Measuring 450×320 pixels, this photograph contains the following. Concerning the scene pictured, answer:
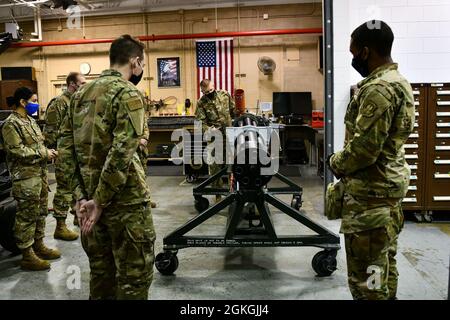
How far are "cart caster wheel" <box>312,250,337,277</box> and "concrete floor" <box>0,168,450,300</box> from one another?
0.07 meters

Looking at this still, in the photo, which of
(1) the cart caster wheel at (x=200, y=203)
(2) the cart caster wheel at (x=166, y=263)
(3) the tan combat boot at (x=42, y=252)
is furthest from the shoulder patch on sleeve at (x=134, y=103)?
(1) the cart caster wheel at (x=200, y=203)

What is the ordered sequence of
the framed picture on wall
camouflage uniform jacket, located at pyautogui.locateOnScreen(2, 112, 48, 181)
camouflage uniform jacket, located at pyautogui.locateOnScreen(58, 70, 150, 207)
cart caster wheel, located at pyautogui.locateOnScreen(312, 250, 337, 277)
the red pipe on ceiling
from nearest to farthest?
1. camouflage uniform jacket, located at pyautogui.locateOnScreen(58, 70, 150, 207)
2. cart caster wheel, located at pyautogui.locateOnScreen(312, 250, 337, 277)
3. camouflage uniform jacket, located at pyautogui.locateOnScreen(2, 112, 48, 181)
4. the red pipe on ceiling
5. the framed picture on wall

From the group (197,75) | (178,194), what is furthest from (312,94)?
(178,194)

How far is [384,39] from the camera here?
6.95 ft

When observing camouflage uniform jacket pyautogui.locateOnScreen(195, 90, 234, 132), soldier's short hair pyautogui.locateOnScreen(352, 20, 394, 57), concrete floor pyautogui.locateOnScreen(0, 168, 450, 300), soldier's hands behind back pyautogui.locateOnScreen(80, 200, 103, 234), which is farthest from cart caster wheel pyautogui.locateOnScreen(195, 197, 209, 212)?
soldier's short hair pyautogui.locateOnScreen(352, 20, 394, 57)

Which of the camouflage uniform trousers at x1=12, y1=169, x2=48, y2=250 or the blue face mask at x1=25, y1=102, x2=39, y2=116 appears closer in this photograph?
the camouflage uniform trousers at x1=12, y1=169, x2=48, y2=250

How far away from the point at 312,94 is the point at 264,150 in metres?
7.03

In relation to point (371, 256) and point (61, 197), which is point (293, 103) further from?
point (371, 256)

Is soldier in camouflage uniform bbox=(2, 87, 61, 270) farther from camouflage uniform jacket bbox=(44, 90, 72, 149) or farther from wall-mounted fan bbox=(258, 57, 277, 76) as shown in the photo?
wall-mounted fan bbox=(258, 57, 277, 76)

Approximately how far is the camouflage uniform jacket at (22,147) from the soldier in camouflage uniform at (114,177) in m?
1.55

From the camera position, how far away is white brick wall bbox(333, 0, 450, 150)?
16.2ft

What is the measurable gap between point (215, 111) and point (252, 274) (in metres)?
3.46

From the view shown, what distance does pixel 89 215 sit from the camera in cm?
208
